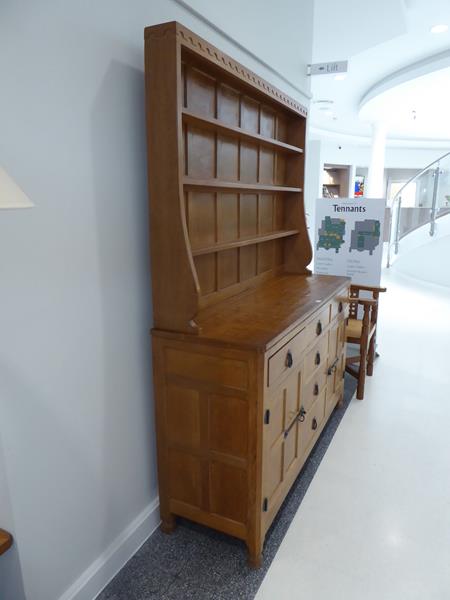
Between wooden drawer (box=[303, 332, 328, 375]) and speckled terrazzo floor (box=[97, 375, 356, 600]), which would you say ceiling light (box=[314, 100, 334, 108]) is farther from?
speckled terrazzo floor (box=[97, 375, 356, 600])

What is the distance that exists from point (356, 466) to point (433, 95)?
6.46 metres

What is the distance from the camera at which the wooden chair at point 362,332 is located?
3324 millimetres

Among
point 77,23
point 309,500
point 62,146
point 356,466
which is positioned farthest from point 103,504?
point 77,23

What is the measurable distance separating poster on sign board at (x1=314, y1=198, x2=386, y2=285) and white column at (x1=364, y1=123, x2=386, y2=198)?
6.05 metres

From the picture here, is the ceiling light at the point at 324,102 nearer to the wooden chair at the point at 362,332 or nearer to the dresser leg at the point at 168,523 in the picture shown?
the wooden chair at the point at 362,332

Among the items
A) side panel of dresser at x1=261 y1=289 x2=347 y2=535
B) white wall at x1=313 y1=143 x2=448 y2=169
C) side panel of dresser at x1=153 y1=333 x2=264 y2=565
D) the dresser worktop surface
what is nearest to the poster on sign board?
the dresser worktop surface

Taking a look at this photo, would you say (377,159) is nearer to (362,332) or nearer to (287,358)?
(362,332)

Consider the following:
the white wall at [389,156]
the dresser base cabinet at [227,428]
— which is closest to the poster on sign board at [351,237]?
the dresser base cabinet at [227,428]

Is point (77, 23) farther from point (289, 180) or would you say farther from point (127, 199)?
point (289, 180)

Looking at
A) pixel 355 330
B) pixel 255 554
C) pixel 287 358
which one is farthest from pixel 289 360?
pixel 355 330

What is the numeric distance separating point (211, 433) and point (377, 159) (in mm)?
9000

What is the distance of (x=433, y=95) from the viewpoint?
673 cm

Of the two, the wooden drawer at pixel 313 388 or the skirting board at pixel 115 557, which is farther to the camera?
the wooden drawer at pixel 313 388

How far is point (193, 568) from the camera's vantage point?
1.86 m
